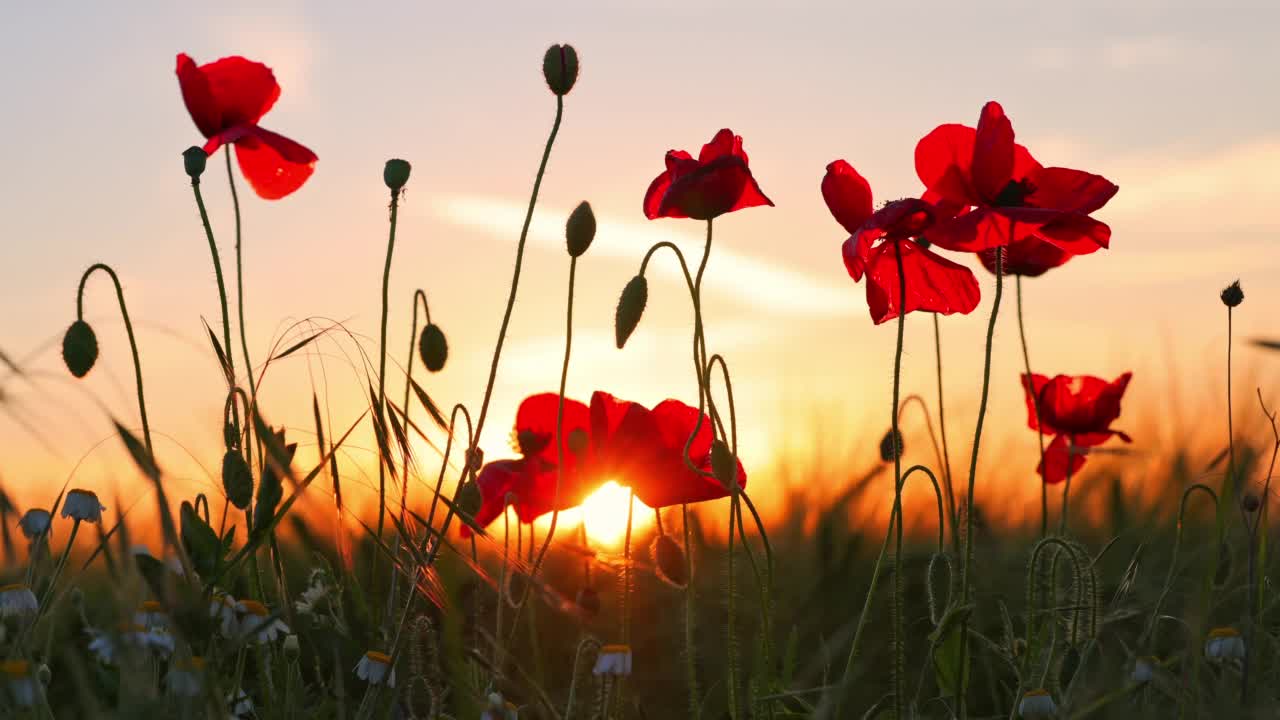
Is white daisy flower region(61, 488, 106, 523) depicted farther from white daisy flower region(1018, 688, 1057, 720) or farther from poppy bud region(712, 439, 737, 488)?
white daisy flower region(1018, 688, 1057, 720)

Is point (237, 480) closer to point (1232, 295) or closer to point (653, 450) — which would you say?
point (653, 450)

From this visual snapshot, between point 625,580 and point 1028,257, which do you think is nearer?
point 625,580

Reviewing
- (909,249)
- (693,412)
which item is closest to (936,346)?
(909,249)

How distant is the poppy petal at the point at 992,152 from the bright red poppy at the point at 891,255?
148 millimetres

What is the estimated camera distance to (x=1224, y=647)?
6.70 ft

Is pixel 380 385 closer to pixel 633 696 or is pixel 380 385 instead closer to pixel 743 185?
pixel 743 185

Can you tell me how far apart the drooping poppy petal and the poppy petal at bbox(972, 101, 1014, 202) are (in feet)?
0.49

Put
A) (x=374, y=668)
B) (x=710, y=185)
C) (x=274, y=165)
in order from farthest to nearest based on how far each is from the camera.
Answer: (x=274, y=165) < (x=710, y=185) < (x=374, y=668)

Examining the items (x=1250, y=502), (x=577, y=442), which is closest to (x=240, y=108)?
(x=577, y=442)

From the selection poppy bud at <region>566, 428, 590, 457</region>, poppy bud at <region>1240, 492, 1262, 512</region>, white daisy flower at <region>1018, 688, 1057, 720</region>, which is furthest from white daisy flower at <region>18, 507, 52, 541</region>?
poppy bud at <region>1240, 492, 1262, 512</region>

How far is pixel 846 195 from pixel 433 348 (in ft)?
2.86

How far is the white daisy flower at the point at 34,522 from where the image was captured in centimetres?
225

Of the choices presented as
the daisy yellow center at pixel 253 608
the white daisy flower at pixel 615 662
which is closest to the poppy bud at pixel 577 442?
the white daisy flower at pixel 615 662

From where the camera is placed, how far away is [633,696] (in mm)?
2498
